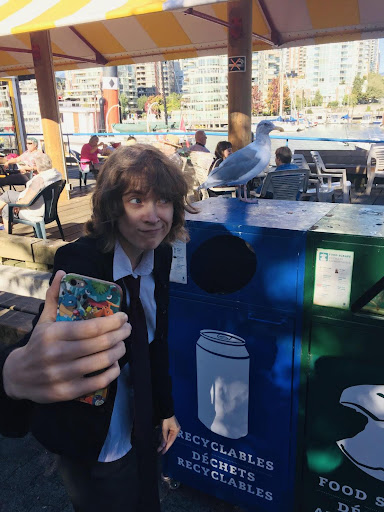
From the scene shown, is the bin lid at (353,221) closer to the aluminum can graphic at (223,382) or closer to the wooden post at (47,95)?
the aluminum can graphic at (223,382)

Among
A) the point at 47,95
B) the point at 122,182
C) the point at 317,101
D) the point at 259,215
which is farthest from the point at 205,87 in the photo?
the point at 122,182

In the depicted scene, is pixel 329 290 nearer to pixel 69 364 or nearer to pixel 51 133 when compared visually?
pixel 69 364

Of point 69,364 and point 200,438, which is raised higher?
point 69,364

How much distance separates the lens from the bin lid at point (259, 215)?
1698 mm

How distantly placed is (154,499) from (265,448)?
Result: 604 millimetres

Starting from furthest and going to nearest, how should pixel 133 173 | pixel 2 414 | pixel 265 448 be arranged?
pixel 265 448, pixel 133 173, pixel 2 414

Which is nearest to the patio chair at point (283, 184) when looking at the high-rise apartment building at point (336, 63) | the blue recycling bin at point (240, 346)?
the blue recycling bin at point (240, 346)

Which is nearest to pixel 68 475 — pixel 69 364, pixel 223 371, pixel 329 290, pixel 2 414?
pixel 2 414

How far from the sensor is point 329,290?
61.2 inches

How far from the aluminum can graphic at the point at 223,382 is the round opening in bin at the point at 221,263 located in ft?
0.71

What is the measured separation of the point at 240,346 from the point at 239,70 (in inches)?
192

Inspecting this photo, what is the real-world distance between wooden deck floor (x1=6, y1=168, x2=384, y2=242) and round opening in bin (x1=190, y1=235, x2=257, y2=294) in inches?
95.4

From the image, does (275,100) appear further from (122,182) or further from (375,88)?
(122,182)

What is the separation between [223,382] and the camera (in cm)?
189
